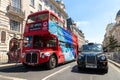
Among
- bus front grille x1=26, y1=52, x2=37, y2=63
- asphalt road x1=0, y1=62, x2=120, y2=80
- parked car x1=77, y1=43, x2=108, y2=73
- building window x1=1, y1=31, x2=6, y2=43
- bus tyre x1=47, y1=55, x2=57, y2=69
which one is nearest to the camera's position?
asphalt road x1=0, y1=62, x2=120, y2=80

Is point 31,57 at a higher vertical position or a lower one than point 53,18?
lower

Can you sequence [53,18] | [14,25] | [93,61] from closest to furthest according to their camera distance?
[93,61]
[53,18]
[14,25]

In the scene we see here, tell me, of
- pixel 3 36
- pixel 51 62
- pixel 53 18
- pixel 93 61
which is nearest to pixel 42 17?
pixel 53 18

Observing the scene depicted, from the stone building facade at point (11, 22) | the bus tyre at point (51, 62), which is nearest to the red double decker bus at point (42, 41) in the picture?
the bus tyre at point (51, 62)

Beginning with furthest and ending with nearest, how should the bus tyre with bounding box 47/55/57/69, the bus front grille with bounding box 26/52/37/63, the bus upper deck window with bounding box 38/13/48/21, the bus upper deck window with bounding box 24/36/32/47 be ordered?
the bus upper deck window with bounding box 24/36/32/47 < the bus upper deck window with bounding box 38/13/48/21 < the bus tyre with bounding box 47/55/57/69 < the bus front grille with bounding box 26/52/37/63

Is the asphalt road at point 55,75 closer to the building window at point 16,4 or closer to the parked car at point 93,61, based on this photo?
the parked car at point 93,61

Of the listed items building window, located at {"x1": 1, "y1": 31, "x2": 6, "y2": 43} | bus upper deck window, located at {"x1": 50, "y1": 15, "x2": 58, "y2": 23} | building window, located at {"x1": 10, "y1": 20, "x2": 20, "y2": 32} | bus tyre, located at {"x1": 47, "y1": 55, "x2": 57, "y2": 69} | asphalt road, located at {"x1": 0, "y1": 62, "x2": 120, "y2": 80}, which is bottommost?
asphalt road, located at {"x1": 0, "y1": 62, "x2": 120, "y2": 80}

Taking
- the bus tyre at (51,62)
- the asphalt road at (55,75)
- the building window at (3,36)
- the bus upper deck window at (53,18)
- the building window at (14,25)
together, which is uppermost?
the building window at (14,25)

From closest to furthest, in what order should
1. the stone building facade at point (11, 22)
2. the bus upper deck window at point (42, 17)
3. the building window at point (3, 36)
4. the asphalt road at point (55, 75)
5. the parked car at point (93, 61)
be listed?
the asphalt road at point (55, 75) → the parked car at point (93, 61) → the bus upper deck window at point (42, 17) → the building window at point (3, 36) → the stone building facade at point (11, 22)

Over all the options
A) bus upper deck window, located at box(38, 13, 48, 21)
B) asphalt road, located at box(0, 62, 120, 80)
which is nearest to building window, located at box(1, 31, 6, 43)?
bus upper deck window, located at box(38, 13, 48, 21)

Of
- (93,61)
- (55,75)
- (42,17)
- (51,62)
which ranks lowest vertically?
(55,75)

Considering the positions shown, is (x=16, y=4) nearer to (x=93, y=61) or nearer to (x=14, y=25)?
(x=14, y=25)

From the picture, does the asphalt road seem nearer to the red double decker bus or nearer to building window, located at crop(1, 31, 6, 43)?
the red double decker bus

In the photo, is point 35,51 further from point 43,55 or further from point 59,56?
point 59,56
